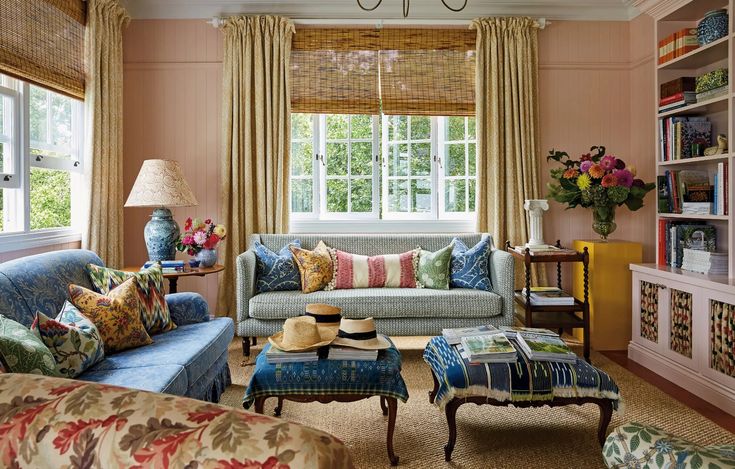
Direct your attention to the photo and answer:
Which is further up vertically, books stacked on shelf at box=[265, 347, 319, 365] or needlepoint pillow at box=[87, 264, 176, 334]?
needlepoint pillow at box=[87, 264, 176, 334]

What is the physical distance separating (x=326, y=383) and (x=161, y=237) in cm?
210

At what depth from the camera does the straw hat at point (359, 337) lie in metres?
2.29

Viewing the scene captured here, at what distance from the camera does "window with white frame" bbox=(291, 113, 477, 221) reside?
463cm

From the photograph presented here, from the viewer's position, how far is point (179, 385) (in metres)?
2.09

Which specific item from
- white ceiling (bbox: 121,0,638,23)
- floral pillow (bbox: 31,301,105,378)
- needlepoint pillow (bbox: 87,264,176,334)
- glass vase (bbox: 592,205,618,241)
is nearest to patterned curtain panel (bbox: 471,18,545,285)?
white ceiling (bbox: 121,0,638,23)

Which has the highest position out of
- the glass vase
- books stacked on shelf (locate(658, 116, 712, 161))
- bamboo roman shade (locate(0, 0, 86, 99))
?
bamboo roman shade (locate(0, 0, 86, 99))

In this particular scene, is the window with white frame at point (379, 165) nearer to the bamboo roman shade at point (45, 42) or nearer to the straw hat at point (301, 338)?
the bamboo roman shade at point (45, 42)

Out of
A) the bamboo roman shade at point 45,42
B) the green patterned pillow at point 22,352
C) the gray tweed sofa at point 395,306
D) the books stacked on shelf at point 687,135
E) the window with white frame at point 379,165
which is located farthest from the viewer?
the window with white frame at point 379,165

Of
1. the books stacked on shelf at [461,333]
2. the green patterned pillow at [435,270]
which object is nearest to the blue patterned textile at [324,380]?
the books stacked on shelf at [461,333]

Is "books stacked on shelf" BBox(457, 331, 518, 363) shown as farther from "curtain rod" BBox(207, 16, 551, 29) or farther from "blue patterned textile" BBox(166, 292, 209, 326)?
"curtain rod" BBox(207, 16, 551, 29)

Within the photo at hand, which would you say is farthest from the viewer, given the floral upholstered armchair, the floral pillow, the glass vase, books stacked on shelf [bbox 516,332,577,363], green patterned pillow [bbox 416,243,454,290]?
the glass vase

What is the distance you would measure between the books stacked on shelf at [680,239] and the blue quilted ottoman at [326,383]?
2.29 metres

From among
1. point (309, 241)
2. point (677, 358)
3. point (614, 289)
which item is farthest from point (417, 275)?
point (677, 358)

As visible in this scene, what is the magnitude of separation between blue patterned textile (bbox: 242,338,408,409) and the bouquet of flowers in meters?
1.76
